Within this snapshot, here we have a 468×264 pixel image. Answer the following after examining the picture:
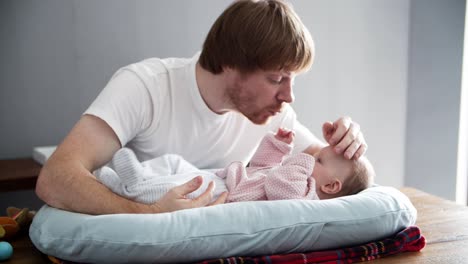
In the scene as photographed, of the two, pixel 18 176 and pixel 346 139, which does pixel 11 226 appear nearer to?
pixel 18 176

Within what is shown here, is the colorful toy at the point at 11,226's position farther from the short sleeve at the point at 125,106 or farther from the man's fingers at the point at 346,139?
the man's fingers at the point at 346,139

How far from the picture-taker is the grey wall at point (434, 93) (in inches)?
120

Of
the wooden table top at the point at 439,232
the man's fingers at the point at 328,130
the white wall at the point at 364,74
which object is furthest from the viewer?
the white wall at the point at 364,74

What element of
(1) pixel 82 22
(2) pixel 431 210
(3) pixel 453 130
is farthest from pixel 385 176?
(1) pixel 82 22

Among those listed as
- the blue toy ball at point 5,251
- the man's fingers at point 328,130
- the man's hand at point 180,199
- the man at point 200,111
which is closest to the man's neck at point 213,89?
the man at point 200,111

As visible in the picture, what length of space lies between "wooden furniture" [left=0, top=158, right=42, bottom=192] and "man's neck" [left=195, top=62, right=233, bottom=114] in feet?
2.21

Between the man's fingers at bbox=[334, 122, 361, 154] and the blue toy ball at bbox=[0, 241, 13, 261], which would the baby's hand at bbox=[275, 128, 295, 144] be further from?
the blue toy ball at bbox=[0, 241, 13, 261]

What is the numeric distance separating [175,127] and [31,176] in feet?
1.80

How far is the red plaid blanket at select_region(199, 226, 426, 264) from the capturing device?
4.16 ft

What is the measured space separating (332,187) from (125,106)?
0.71m

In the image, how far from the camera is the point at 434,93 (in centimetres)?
310

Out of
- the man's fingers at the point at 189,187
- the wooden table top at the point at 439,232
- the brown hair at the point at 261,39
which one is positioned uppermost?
the brown hair at the point at 261,39

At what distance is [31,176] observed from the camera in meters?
1.96

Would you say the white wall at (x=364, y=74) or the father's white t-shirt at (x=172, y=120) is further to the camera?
the white wall at (x=364, y=74)
